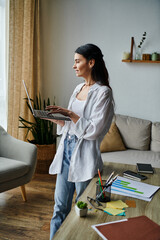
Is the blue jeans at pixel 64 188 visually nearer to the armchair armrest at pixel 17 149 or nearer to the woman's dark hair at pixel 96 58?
the woman's dark hair at pixel 96 58

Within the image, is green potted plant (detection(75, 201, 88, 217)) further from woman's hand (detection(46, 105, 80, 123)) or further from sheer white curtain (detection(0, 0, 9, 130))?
sheer white curtain (detection(0, 0, 9, 130))

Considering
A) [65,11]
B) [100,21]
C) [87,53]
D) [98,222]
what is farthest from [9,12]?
[98,222]

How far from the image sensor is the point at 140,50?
3.42 metres

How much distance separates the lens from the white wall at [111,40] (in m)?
3.40

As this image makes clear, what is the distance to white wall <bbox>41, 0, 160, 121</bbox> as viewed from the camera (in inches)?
134

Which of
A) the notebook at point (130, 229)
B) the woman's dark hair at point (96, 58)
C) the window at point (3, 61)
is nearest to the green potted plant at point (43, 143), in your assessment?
the window at point (3, 61)

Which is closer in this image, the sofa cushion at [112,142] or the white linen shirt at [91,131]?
the white linen shirt at [91,131]

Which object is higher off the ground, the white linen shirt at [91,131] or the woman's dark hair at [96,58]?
the woman's dark hair at [96,58]

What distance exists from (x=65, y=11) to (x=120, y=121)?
1.71 meters

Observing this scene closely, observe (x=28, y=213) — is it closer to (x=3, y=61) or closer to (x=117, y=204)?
(x=117, y=204)

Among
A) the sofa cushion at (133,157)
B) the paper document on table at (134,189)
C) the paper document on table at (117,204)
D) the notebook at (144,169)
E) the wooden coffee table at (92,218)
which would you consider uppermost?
the notebook at (144,169)

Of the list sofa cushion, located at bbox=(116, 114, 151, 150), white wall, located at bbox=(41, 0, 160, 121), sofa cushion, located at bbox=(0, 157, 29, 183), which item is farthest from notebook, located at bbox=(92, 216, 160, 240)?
white wall, located at bbox=(41, 0, 160, 121)

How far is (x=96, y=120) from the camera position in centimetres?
143

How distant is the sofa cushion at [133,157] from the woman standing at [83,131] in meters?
1.33
